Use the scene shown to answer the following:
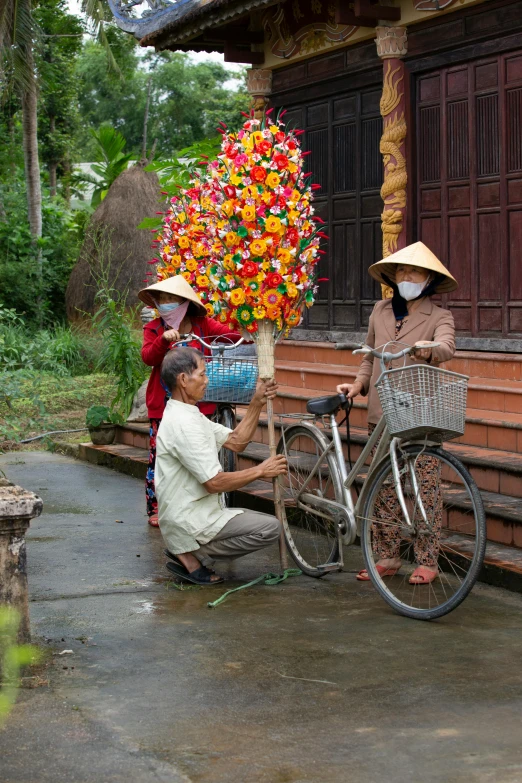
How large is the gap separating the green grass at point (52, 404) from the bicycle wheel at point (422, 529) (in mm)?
5902

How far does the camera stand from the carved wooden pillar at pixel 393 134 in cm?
992

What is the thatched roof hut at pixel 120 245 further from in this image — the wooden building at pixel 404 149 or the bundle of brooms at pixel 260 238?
the bundle of brooms at pixel 260 238

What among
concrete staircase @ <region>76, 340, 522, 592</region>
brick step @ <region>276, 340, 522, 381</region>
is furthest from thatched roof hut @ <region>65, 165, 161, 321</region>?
brick step @ <region>276, 340, 522, 381</region>

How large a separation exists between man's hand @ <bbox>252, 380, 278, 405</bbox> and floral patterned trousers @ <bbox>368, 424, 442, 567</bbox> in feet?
2.77

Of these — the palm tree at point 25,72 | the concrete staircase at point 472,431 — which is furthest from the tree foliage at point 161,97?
the concrete staircase at point 472,431

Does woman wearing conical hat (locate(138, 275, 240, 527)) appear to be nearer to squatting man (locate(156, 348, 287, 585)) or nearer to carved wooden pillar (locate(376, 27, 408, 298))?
squatting man (locate(156, 348, 287, 585))

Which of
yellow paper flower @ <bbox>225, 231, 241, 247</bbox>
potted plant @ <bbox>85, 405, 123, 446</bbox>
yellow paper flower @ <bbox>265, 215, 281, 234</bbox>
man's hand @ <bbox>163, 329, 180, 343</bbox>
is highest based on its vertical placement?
yellow paper flower @ <bbox>265, 215, 281, 234</bbox>

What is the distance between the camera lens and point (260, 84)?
39.5 feet

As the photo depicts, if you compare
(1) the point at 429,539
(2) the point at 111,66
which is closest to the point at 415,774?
(1) the point at 429,539

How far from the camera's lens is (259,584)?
20.2ft

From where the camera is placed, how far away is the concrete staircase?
675 cm

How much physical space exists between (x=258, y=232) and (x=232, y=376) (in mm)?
1158

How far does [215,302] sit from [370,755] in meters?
3.18

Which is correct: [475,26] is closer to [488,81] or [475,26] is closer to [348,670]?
[488,81]
